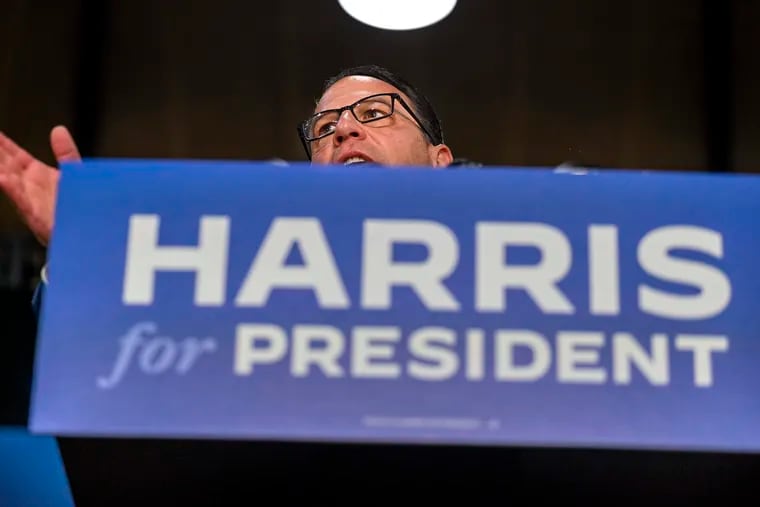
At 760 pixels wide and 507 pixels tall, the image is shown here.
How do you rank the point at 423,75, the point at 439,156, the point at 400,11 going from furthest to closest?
the point at 423,75 → the point at 400,11 → the point at 439,156

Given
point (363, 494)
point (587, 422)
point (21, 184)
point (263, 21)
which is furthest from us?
point (263, 21)

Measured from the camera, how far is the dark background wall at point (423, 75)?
388 centimetres

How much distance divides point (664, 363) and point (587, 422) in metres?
0.06

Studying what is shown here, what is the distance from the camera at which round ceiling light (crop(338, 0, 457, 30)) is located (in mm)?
2814

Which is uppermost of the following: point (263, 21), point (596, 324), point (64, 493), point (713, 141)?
point (263, 21)

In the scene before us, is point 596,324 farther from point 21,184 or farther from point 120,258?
point 21,184

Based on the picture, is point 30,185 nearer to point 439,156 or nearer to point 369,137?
point 369,137

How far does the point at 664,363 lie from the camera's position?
669 mm

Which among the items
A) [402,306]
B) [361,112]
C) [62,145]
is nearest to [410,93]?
[361,112]

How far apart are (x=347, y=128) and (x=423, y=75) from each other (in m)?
2.20

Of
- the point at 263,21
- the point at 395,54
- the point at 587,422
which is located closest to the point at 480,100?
the point at 395,54

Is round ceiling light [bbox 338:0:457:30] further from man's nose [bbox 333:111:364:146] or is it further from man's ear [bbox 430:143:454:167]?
man's nose [bbox 333:111:364:146]

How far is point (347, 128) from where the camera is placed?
68.5 inches

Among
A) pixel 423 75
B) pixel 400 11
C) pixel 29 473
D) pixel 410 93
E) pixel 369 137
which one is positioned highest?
pixel 423 75
